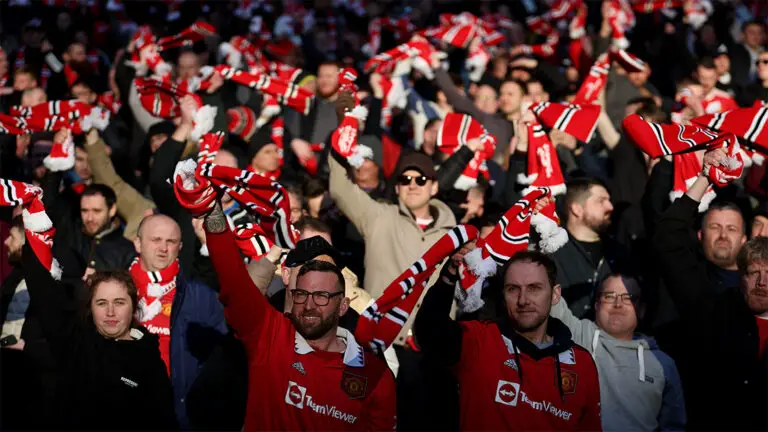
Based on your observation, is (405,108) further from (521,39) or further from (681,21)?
(681,21)

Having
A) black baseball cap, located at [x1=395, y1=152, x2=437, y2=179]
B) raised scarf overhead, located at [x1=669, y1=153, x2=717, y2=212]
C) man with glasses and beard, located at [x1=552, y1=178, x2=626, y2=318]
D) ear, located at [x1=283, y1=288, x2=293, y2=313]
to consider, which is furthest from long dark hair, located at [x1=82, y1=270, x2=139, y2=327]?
raised scarf overhead, located at [x1=669, y1=153, x2=717, y2=212]

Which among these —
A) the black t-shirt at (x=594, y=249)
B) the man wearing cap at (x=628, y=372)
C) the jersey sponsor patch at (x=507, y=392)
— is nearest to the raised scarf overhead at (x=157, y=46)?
the black t-shirt at (x=594, y=249)

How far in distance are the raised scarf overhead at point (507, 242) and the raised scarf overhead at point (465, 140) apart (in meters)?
2.11

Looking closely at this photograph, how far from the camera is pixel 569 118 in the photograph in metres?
8.46

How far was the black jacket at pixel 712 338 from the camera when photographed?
6660 millimetres

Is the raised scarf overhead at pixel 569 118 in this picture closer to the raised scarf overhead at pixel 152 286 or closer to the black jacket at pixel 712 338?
the black jacket at pixel 712 338

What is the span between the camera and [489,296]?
726 cm

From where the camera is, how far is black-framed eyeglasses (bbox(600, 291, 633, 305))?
22.6 ft

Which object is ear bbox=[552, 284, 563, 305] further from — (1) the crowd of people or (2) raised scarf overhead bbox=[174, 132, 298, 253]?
(2) raised scarf overhead bbox=[174, 132, 298, 253]

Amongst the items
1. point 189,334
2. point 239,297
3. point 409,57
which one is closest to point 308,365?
point 239,297

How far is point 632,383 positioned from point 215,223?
8.96 feet

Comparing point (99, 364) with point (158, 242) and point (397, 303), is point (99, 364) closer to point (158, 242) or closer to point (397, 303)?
point (158, 242)

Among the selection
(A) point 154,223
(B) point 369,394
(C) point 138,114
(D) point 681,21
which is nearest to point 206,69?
(C) point 138,114

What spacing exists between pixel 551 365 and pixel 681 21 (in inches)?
443
